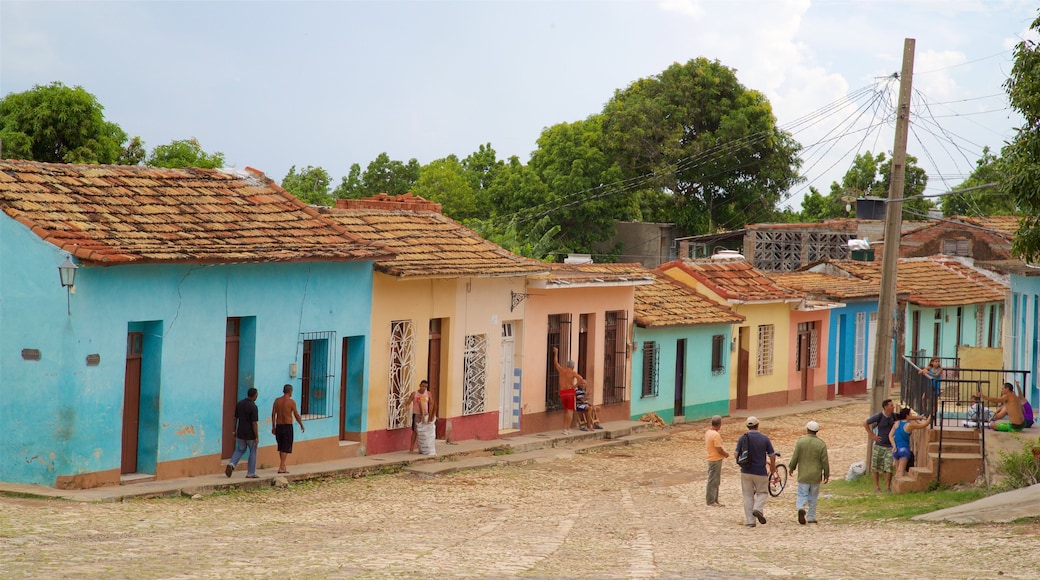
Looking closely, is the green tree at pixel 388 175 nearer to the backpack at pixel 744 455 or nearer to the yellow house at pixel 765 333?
the yellow house at pixel 765 333

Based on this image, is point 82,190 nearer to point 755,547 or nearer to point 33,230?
point 33,230

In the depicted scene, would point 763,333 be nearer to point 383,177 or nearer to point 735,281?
point 735,281

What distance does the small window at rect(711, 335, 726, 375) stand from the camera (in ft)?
101

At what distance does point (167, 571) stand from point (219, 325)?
7.59 meters

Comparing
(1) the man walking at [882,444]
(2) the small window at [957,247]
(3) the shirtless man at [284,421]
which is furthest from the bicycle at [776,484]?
(2) the small window at [957,247]

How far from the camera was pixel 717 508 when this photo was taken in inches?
693

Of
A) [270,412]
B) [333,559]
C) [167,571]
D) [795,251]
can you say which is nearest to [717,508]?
[270,412]

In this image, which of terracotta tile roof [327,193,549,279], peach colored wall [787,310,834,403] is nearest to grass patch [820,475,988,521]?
terracotta tile roof [327,193,549,279]

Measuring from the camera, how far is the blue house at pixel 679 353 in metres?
28.3

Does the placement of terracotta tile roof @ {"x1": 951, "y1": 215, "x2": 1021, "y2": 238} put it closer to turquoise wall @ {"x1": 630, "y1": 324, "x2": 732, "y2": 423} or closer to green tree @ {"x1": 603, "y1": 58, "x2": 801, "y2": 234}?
green tree @ {"x1": 603, "y1": 58, "x2": 801, "y2": 234}

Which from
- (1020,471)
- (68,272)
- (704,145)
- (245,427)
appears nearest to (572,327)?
(245,427)

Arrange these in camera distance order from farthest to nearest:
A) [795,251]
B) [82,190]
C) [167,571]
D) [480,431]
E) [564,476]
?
[795,251] → [480,431] → [564,476] → [82,190] → [167,571]

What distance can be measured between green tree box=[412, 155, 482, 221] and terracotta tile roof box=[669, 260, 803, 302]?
21.0 m

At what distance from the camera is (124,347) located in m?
15.9
